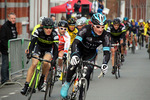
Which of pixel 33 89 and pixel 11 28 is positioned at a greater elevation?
pixel 11 28

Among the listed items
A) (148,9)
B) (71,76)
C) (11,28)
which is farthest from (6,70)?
(148,9)

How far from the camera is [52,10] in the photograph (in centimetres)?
3173

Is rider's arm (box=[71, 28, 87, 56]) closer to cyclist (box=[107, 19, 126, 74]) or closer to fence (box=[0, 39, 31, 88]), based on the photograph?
fence (box=[0, 39, 31, 88])

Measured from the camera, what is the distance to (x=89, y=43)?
31.9 feet

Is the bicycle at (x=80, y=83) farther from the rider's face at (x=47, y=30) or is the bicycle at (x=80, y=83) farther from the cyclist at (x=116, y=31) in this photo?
the cyclist at (x=116, y=31)

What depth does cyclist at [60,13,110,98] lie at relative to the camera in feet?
31.0

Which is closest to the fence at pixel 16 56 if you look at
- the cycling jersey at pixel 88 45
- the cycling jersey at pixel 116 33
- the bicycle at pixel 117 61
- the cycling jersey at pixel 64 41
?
the cycling jersey at pixel 64 41

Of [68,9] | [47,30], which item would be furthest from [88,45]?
[68,9]

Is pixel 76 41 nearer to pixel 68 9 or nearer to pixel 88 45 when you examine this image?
pixel 88 45

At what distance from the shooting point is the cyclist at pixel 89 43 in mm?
9461

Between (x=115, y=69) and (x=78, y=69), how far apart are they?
744 centimetres

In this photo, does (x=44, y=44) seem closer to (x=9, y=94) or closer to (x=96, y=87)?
(x=9, y=94)

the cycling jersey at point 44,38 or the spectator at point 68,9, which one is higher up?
the spectator at point 68,9

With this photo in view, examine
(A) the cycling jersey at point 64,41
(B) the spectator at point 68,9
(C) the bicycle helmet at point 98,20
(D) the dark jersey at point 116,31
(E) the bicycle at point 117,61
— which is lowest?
(E) the bicycle at point 117,61
